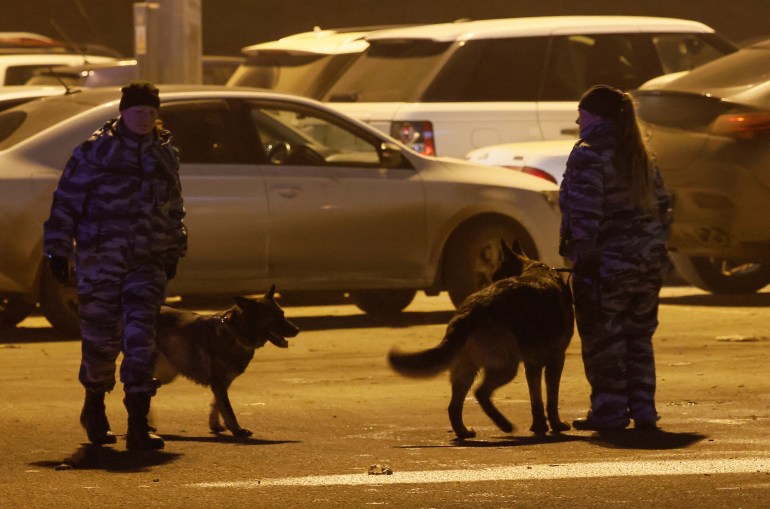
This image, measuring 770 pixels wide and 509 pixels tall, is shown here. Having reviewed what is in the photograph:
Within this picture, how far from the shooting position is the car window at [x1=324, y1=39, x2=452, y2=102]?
50.1 ft

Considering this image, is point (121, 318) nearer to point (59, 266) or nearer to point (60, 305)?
point (59, 266)

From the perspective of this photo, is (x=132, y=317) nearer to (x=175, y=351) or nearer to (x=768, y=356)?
(x=175, y=351)

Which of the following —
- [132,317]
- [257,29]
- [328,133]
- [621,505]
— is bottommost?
[621,505]

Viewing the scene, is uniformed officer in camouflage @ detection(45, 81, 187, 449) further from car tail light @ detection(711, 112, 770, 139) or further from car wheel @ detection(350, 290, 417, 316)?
car tail light @ detection(711, 112, 770, 139)

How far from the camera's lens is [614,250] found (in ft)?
27.5

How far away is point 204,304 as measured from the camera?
14.2m

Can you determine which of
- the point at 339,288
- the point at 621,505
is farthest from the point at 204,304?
the point at 621,505

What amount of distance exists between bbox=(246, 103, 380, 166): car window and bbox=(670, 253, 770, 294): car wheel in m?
3.04

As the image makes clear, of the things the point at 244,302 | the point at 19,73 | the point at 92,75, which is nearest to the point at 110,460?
the point at 244,302

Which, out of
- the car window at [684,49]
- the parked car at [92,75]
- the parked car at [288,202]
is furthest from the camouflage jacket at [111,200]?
the parked car at [92,75]

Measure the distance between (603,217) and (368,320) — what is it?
5.16 m

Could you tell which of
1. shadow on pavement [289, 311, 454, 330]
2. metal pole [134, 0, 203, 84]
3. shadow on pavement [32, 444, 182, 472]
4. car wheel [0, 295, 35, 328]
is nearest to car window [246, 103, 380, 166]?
shadow on pavement [289, 311, 454, 330]

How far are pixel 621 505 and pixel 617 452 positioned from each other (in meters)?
1.23

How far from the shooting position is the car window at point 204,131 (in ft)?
40.1
